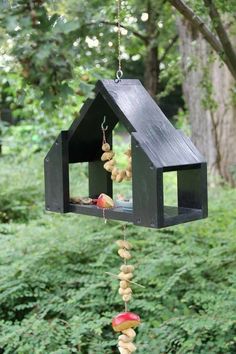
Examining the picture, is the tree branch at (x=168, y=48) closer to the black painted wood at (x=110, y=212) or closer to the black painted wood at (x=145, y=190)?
the black painted wood at (x=110, y=212)

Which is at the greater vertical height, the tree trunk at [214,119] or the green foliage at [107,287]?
the tree trunk at [214,119]

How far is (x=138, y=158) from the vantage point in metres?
1.72

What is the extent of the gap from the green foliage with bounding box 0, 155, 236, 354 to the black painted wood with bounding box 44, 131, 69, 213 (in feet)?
3.12

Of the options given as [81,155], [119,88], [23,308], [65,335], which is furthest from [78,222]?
[119,88]

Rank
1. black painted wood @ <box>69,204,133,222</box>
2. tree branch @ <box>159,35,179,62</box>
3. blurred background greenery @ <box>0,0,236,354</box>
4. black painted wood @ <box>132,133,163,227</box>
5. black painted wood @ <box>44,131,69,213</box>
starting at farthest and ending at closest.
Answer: tree branch @ <box>159,35,179,62</box>, blurred background greenery @ <box>0,0,236,354</box>, black painted wood @ <box>44,131,69,213</box>, black painted wood @ <box>69,204,133,222</box>, black painted wood @ <box>132,133,163,227</box>

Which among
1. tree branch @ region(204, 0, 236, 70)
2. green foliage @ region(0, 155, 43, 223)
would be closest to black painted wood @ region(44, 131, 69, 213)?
tree branch @ region(204, 0, 236, 70)

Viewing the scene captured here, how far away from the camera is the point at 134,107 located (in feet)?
6.16

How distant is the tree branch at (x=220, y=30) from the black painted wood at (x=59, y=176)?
4.91 ft

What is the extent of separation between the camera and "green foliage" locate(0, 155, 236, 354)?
283cm

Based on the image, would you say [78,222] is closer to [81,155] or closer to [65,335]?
[65,335]

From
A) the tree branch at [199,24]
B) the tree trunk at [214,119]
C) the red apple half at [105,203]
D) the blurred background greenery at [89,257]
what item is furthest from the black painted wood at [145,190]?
the tree trunk at [214,119]

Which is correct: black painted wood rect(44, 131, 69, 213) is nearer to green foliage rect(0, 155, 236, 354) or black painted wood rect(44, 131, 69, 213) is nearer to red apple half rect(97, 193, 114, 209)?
red apple half rect(97, 193, 114, 209)

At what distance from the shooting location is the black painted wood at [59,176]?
Answer: 6.77 ft

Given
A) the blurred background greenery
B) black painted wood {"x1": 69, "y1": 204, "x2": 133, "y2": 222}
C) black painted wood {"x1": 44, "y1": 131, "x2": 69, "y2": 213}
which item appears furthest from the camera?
the blurred background greenery
